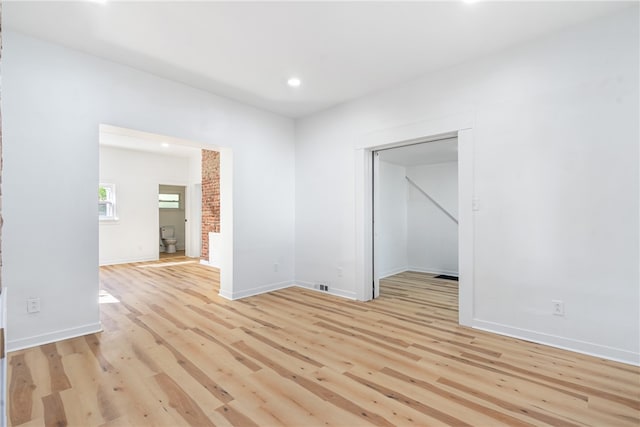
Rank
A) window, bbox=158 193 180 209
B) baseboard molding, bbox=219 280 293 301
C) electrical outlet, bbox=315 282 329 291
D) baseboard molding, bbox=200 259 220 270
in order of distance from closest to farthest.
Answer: baseboard molding, bbox=219 280 293 301 < electrical outlet, bbox=315 282 329 291 < baseboard molding, bbox=200 259 220 270 < window, bbox=158 193 180 209

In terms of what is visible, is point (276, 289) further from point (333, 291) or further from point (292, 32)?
point (292, 32)

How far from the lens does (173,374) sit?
2375 mm

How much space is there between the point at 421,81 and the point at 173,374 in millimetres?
3788

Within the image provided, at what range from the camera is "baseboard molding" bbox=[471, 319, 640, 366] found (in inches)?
99.5

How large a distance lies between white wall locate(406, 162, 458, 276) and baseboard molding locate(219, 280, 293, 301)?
300 centimetres

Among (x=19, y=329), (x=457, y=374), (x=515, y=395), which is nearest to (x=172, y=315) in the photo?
(x=19, y=329)

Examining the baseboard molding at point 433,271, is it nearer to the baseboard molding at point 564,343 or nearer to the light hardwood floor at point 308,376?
the light hardwood floor at point 308,376

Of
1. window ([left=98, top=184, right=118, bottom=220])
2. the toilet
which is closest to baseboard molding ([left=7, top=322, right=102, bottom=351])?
window ([left=98, top=184, right=118, bottom=220])

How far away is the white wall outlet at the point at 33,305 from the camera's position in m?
2.84

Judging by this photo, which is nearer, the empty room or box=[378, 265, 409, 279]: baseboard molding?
the empty room

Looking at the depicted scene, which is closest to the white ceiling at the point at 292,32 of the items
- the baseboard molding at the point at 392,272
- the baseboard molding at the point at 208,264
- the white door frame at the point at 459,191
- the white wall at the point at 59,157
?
Answer: the white wall at the point at 59,157

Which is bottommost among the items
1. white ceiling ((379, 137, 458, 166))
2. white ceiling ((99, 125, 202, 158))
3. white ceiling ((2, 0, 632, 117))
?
white ceiling ((379, 137, 458, 166))

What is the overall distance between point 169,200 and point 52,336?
800 cm

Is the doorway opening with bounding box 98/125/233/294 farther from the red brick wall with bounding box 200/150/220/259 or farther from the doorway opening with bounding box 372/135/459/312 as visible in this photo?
the doorway opening with bounding box 372/135/459/312
